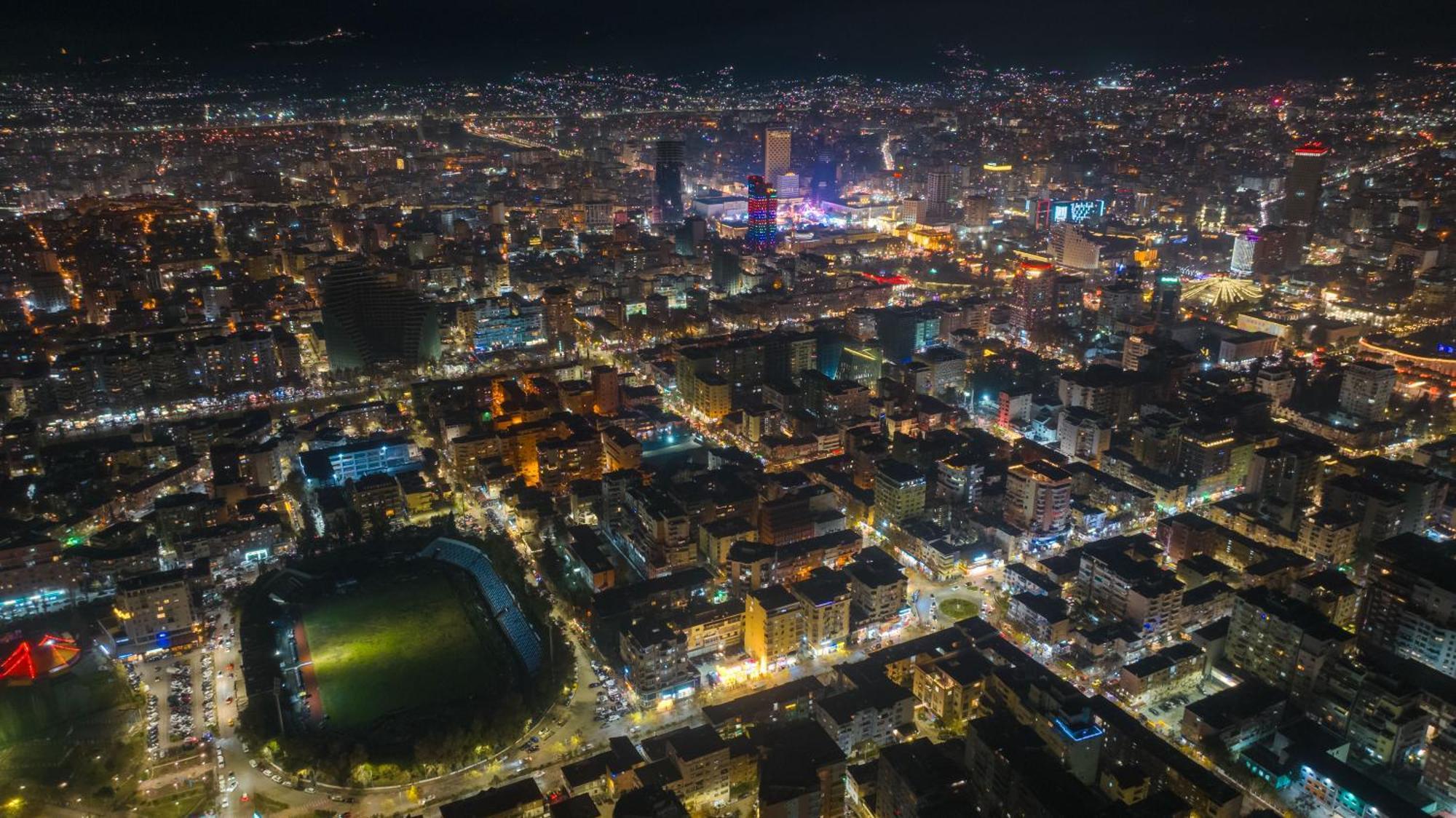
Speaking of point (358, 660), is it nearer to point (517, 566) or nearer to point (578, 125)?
point (517, 566)

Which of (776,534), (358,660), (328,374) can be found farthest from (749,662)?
(328,374)

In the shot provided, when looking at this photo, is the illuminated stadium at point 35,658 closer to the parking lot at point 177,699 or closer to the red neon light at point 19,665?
the red neon light at point 19,665

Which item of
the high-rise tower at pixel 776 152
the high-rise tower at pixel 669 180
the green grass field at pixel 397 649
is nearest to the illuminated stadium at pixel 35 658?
the green grass field at pixel 397 649

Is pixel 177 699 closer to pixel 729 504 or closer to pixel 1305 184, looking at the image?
pixel 729 504

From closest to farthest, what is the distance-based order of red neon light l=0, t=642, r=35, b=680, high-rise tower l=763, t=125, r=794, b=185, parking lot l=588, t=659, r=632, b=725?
parking lot l=588, t=659, r=632, b=725 < red neon light l=0, t=642, r=35, b=680 < high-rise tower l=763, t=125, r=794, b=185

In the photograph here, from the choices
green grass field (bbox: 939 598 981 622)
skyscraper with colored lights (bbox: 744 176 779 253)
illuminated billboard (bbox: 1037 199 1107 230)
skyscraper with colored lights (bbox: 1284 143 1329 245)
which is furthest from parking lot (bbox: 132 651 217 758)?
skyscraper with colored lights (bbox: 1284 143 1329 245)

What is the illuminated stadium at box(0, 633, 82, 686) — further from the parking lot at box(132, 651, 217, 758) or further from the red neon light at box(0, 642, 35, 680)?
the parking lot at box(132, 651, 217, 758)
